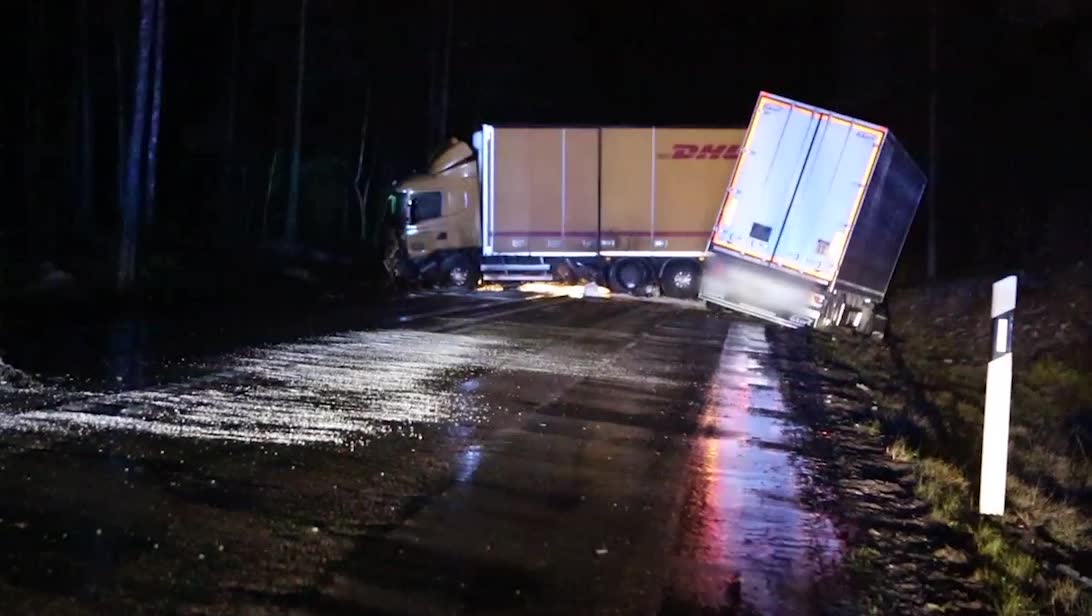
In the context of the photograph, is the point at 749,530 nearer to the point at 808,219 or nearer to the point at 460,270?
the point at 808,219

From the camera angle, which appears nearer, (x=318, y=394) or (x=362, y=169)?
(x=318, y=394)

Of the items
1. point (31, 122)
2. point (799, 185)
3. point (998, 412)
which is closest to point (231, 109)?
point (31, 122)

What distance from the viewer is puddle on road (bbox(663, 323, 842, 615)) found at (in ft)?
19.2

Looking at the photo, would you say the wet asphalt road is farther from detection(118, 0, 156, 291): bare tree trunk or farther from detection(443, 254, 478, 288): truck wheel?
detection(443, 254, 478, 288): truck wheel

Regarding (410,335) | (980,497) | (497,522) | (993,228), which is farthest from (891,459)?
(993,228)

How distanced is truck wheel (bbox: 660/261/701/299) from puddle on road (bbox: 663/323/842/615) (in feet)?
58.5

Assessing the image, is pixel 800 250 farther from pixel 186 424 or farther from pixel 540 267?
pixel 186 424

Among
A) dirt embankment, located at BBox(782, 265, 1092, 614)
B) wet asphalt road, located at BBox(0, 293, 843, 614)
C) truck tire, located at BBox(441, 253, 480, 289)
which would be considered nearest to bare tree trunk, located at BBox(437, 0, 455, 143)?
truck tire, located at BBox(441, 253, 480, 289)

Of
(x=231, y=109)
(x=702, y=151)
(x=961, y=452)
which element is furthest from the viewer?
(x=231, y=109)

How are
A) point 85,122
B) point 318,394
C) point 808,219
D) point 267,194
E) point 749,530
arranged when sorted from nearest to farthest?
point 749,530, point 318,394, point 808,219, point 85,122, point 267,194

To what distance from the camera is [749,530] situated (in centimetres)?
704

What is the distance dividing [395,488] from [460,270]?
862 inches

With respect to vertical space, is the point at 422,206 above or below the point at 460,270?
above

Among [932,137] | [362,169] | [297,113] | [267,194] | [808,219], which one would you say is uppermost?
[297,113]
